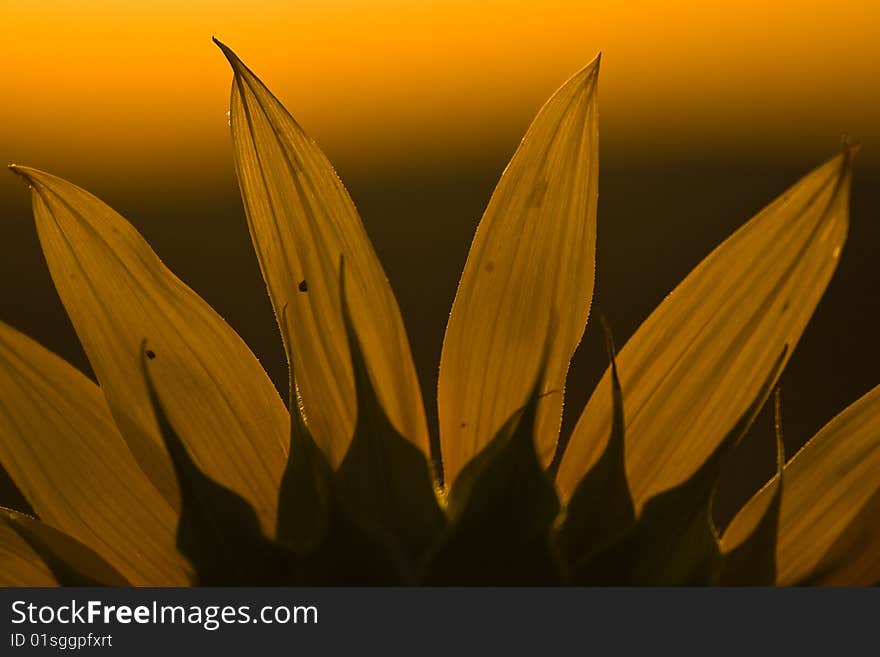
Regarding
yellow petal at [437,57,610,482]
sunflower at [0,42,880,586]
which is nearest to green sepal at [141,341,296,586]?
sunflower at [0,42,880,586]

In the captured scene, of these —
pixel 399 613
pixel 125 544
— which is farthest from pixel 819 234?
pixel 125 544

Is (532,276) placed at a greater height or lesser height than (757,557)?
greater

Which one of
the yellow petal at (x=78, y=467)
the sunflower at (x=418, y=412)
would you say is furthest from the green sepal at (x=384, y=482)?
the yellow petal at (x=78, y=467)

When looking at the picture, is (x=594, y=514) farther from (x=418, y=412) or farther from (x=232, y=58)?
(x=232, y=58)

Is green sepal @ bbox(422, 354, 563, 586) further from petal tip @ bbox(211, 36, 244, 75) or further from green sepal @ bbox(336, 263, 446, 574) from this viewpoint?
petal tip @ bbox(211, 36, 244, 75)

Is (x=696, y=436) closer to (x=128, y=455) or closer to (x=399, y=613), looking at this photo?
(x=399, y=613)

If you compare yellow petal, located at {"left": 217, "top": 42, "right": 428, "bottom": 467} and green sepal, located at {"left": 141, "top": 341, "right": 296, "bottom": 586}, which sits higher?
yellow petal, located at {"left": 217, "top": 42, "right": 428, "bottom": 467}

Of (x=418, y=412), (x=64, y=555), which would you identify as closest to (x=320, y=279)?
(x=418, y=412)
